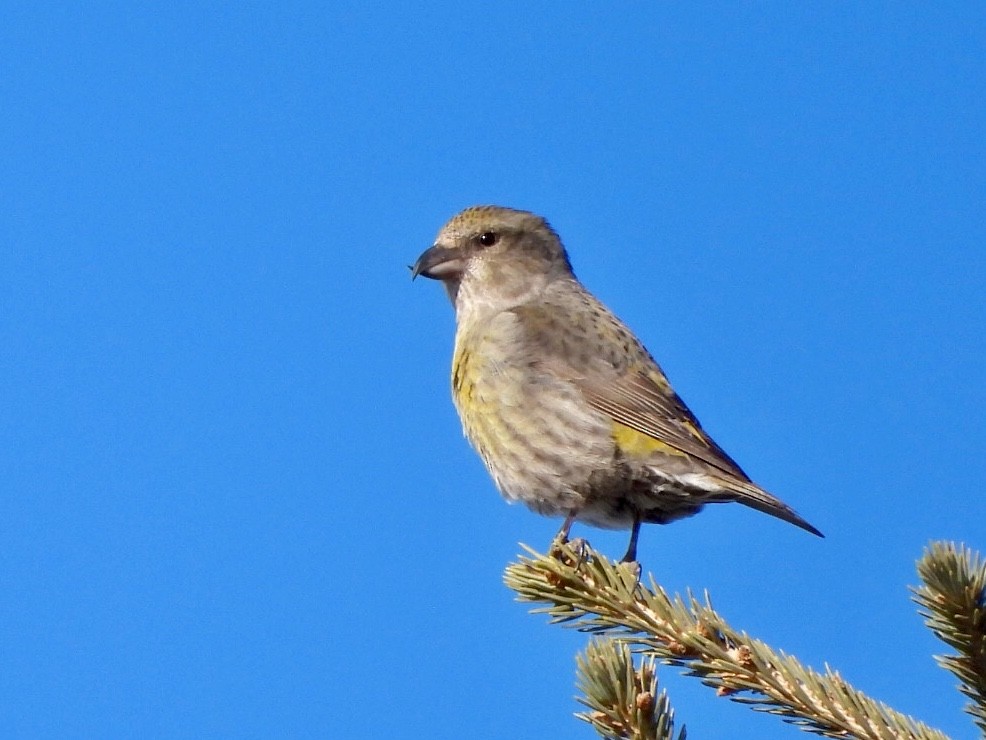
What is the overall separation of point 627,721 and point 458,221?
4517mm

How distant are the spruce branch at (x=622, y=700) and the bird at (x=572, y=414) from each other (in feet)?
6.23

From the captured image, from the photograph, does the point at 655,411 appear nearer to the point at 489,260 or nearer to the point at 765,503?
the point at 765,503

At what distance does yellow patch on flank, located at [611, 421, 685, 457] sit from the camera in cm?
525

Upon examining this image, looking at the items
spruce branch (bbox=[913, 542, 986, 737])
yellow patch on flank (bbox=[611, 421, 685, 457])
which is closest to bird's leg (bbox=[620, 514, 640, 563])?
yellow patch on flank (bbox=[611, 421, 685, 457])

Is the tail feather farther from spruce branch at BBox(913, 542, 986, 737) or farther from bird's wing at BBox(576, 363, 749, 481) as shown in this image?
spruce branch at BBox(913, 542, 986, 737)

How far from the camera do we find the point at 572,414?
562 centimetres

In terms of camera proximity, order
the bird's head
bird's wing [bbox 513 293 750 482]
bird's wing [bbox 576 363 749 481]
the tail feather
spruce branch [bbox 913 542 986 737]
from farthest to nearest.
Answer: the bird's head, bird's wing [bbox 513 293 750 482], bird's wing [bbox 576 363 749 481], the tail feather, spruce branch [bbox 913 542 986 737]

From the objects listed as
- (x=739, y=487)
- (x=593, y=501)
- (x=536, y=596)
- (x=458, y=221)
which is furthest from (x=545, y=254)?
(x=536, y=596)

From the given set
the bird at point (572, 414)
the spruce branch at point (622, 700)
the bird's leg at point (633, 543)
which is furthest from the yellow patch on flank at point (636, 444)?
the spruce branch at point (622, 700)

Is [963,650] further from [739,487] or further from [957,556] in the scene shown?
[739,487]

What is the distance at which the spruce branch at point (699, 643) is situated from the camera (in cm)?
268

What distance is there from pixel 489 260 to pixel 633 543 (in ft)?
6.80

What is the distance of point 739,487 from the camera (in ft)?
16.0

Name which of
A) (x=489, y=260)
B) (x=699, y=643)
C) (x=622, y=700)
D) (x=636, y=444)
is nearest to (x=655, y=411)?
(x=636, y=444)
